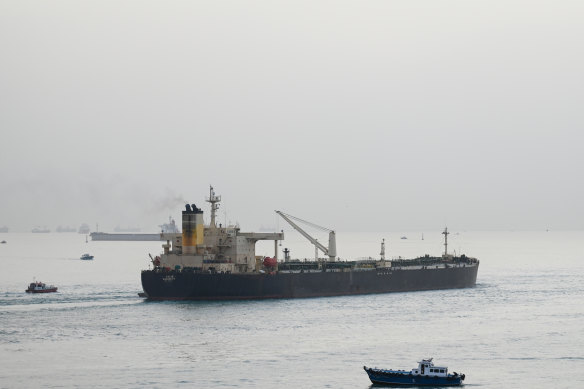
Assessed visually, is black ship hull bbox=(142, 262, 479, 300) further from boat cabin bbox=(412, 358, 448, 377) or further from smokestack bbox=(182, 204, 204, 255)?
boat cabin bbox=(412, 358, 448, 377)

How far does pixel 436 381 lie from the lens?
156 feet

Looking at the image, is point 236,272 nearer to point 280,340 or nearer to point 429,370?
point 280,340

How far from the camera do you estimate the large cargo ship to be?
81.6m

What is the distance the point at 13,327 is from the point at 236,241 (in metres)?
26.1

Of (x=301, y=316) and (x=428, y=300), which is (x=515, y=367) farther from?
(x=428, y=300)

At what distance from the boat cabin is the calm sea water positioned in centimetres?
184

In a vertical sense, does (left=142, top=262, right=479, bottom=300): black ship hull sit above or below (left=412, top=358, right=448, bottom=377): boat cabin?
above

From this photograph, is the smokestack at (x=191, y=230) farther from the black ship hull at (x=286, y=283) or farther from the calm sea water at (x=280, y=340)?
the calm sea water at (x=280, y=340)

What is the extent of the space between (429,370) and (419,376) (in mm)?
602

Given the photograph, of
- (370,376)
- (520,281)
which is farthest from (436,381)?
(520,281)

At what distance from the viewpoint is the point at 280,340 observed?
60906 mm

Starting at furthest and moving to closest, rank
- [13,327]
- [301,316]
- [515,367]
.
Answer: [301,316], [13,327], [515,367]

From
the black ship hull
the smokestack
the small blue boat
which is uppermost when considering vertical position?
the smokestack

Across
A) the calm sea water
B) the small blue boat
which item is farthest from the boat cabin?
the calm sea water
